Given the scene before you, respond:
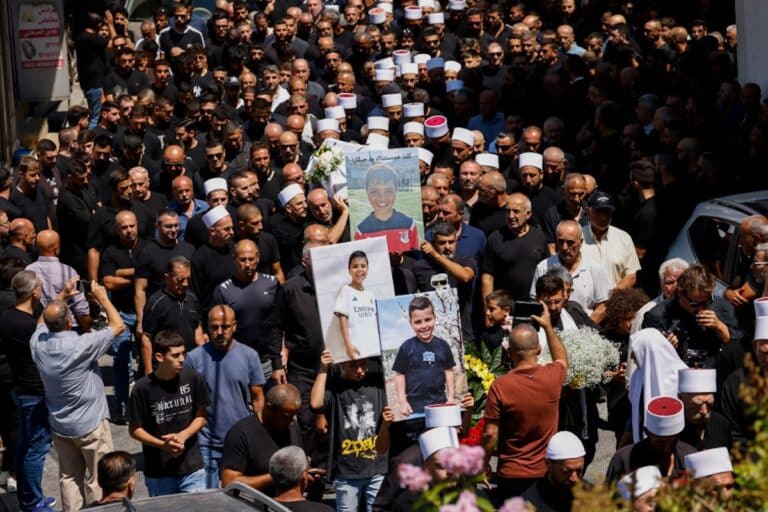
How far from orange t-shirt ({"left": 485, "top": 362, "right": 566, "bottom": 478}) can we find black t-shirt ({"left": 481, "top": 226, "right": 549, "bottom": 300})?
3.23 m

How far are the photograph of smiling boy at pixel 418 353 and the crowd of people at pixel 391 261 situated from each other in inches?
2.9

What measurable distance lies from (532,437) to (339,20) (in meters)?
13.4

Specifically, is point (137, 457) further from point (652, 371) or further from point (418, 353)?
point (652, 371)

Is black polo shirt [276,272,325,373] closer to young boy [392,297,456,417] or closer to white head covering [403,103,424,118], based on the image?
young boy [392,297,456,417]

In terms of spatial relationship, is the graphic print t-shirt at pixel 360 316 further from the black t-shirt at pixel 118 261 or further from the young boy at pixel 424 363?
the black t-shirt at pixel 118 261

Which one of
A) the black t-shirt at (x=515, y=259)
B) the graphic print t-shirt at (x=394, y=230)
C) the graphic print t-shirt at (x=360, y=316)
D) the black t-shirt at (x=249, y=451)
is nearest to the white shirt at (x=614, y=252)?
the black t-shirt at (x=515, y=259)

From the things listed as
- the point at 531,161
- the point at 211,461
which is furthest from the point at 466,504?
the point at 531,161

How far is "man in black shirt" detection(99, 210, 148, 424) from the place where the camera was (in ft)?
45.4

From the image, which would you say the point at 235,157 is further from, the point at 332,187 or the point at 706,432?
the point at 706,432

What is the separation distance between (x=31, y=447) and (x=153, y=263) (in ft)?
6.65

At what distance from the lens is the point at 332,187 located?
14203 millimetres

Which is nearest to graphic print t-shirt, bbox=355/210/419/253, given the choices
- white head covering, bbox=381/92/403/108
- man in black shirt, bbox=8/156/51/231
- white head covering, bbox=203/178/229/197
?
white head covering, bbox=203/178/229/197

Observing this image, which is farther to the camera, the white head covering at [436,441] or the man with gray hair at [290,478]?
the man with gray hair at [290,478]

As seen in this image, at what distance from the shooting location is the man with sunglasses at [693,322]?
33.5 ft
